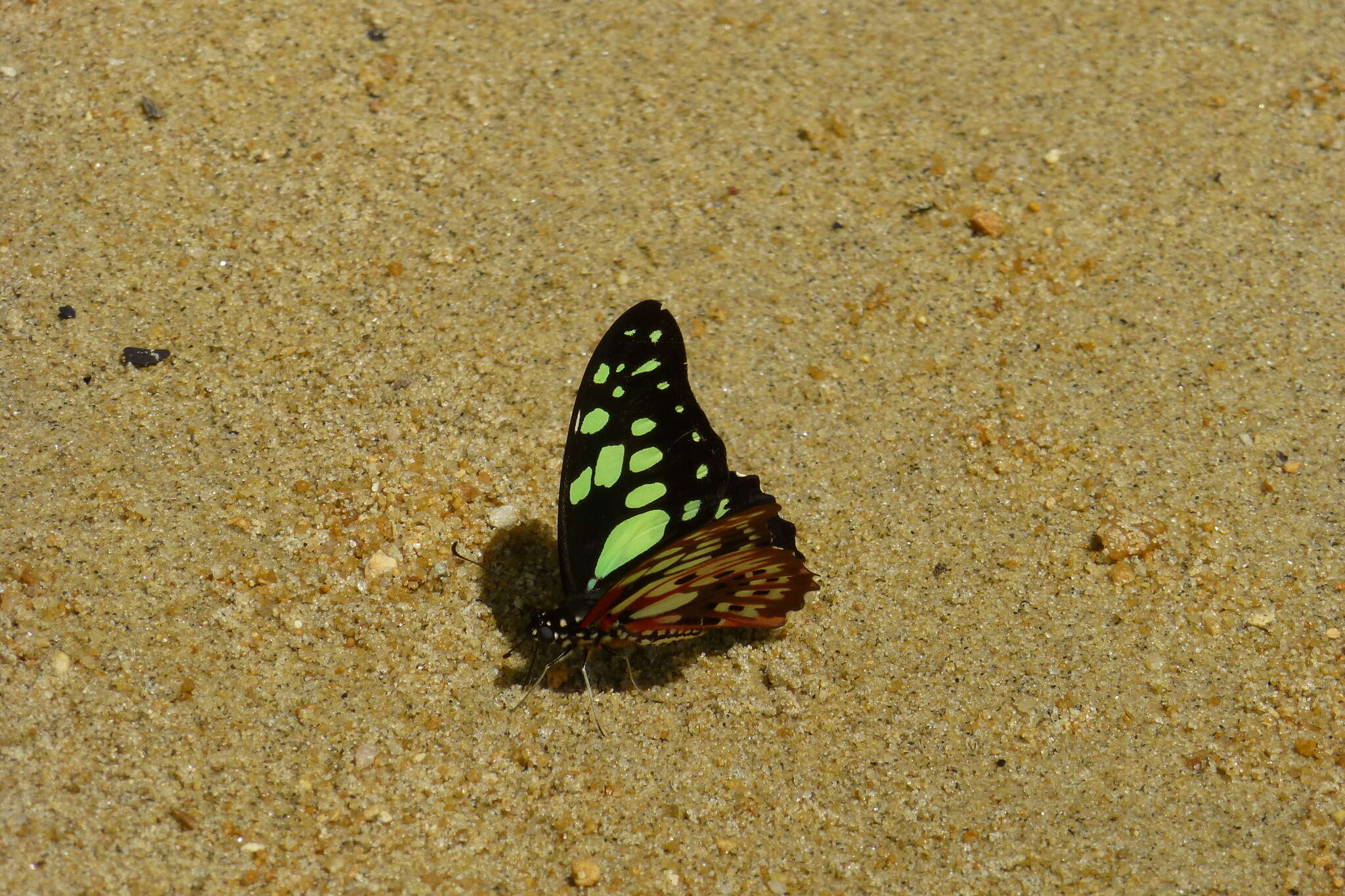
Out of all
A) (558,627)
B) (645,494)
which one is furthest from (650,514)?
(558,627)

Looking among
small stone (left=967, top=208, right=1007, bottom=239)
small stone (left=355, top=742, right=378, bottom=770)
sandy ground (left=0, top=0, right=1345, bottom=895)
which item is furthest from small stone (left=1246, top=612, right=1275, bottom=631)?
small stone (left=355, top=742, right=378, bottom=770)

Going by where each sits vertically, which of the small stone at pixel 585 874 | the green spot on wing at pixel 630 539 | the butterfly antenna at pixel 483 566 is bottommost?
the small stone at pixel 585 874

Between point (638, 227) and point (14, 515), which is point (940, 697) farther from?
point (14, 515)

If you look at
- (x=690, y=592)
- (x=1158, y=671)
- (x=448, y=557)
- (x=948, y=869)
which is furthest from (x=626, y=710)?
(x=1158, y=671)

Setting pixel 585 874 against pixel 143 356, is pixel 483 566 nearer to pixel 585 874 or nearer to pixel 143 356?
pixel 585 874

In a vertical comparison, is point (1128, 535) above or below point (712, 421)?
below

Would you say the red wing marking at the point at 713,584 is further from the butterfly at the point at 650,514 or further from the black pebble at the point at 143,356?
the black pebble at the point at 143,356

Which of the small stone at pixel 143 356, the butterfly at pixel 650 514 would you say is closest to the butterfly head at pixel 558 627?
the butterfly at pixel 650 514
